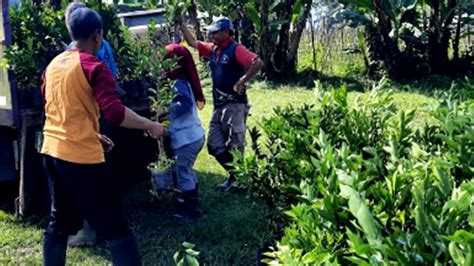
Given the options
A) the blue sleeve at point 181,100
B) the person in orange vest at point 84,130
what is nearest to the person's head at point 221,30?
the blue sleeve at point 181,100

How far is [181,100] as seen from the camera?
555cm

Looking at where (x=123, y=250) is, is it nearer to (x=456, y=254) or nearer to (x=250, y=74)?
(x=250, y=74)

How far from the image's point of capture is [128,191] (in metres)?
6.49

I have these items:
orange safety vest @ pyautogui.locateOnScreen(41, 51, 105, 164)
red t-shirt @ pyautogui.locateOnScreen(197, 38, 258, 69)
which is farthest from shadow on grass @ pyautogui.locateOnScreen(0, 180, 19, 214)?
orange safety vest @ pyautogui.locateOnScreen(41, 51, 105, 164)

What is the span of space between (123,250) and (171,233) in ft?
4.45

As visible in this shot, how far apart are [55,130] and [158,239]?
5.36ft

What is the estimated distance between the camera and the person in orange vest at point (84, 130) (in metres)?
3.82

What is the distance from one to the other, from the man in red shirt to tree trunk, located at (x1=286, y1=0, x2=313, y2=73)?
6932 millimetres

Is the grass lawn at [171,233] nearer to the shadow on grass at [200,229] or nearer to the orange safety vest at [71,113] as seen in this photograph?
the shadow on grass at [200,229]

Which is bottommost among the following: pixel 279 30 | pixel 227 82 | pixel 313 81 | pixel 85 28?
pixel 313 81

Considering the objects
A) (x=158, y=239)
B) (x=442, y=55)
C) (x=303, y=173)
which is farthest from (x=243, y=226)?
(x=442, y=55)

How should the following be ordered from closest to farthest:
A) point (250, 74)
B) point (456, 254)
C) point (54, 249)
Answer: point (456, 254) < point (54, 249) < point (250, 74)

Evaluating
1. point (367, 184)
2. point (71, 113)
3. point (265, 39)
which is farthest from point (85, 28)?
point (265, 39)

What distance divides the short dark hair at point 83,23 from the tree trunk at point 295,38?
9.46m
